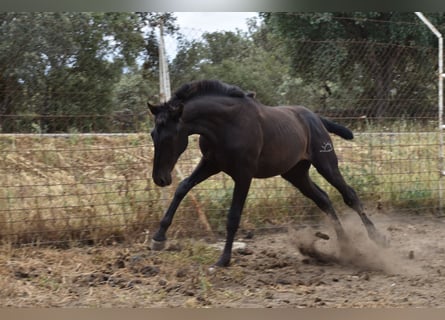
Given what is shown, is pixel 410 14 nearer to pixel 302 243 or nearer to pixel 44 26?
pixel 302 243

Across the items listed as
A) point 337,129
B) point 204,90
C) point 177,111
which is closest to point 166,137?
point 177,111

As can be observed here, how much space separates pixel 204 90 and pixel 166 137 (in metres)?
0.43

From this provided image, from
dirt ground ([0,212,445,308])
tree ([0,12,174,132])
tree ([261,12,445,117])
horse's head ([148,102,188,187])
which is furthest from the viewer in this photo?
tree ([261,12,445,117])

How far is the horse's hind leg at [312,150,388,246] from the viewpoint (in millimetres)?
3732

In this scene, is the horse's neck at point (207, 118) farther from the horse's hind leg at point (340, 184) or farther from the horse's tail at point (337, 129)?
the horse's tail at point (337, 129)

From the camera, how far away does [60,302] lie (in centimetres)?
291

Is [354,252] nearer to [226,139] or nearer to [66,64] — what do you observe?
[226,139]

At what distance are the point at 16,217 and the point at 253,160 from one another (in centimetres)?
167

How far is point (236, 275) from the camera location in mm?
3176

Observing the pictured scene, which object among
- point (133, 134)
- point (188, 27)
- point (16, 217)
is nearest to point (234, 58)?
point (188, 27)

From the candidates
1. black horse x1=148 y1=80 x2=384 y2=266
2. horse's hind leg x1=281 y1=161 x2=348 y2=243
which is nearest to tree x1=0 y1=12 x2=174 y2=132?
black horse x1=148 y1=80 x2=384 y2=266

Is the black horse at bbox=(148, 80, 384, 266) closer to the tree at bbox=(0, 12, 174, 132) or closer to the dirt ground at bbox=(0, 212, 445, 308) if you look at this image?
the dirt ground at bbox=(0, 212, 445, 308)

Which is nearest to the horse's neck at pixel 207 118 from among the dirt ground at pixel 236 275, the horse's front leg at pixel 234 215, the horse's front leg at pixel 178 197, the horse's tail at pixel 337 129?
the horse's front leg at pixel 178 197

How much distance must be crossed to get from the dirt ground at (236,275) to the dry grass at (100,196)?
0.17m
